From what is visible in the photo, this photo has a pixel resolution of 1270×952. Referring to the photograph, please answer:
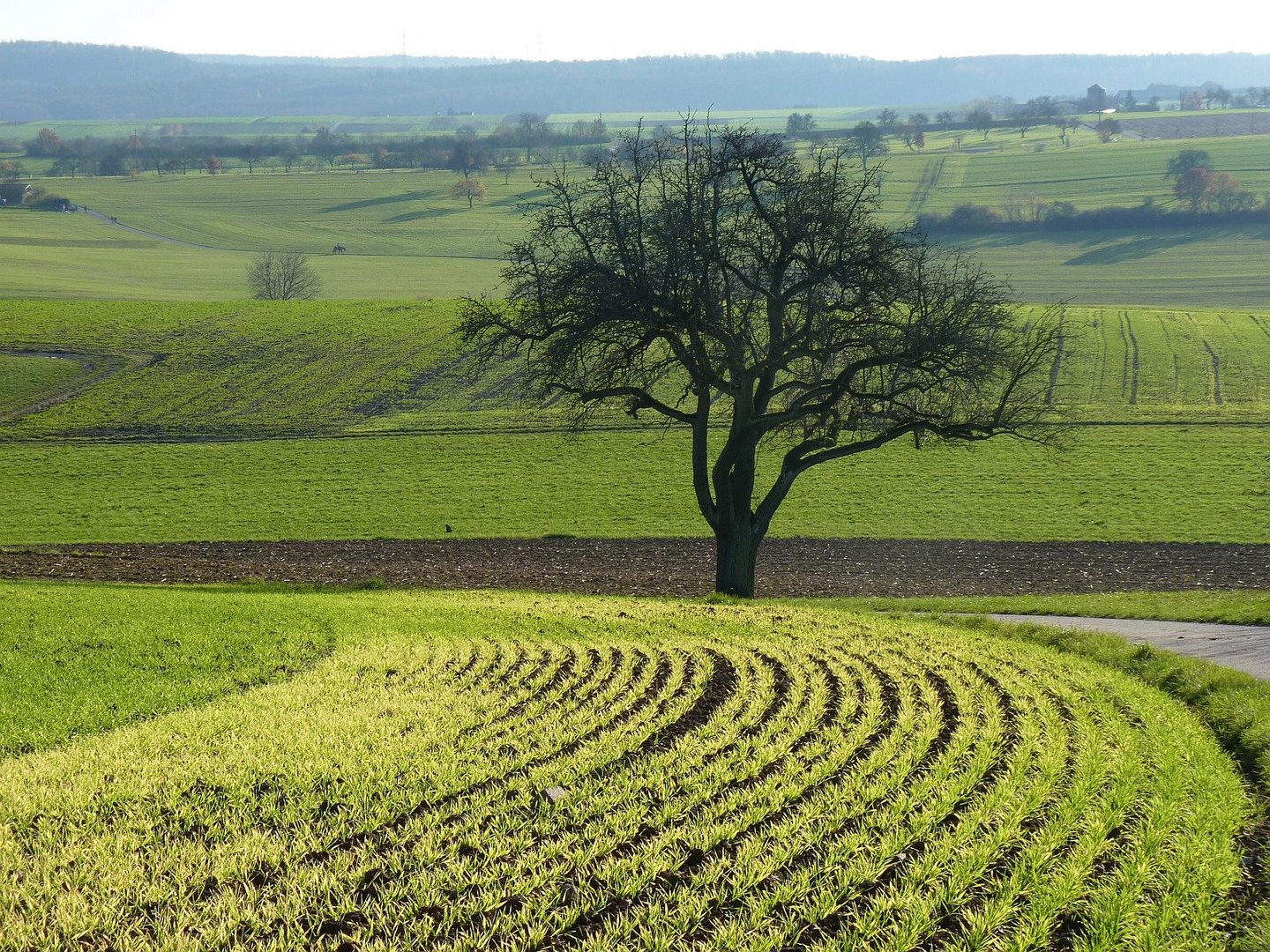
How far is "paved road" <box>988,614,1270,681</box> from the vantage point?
17016 mm

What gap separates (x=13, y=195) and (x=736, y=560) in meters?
165

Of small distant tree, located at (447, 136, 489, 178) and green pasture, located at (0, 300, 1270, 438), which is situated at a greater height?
small distant tree, located at (447, 136, 489, 178)

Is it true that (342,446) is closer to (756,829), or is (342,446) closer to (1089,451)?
(1089,451)

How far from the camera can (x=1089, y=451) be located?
1954 inches

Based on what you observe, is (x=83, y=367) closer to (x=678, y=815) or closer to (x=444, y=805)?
(x=444, y=805)

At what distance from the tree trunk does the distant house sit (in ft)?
530

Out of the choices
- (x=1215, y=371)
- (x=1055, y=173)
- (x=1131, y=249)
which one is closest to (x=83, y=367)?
(x=1215, y=371)

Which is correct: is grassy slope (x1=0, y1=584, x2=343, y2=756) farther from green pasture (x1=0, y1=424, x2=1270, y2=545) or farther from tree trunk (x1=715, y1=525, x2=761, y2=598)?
green pasture (x1=0, y1=424, x2=1270, y2=545)

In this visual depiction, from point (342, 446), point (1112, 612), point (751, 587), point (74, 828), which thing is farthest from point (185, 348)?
point (74, 828)

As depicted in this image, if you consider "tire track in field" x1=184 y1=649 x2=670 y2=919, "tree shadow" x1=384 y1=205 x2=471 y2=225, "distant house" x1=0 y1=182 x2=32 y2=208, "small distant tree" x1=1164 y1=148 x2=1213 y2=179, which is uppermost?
"small distant tree" x1=1164 y1=148 x2=1213 y2=179

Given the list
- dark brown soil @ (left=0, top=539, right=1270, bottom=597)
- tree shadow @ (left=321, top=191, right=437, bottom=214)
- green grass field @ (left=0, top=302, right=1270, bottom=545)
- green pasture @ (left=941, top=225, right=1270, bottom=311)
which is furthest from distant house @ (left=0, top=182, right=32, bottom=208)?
dark brown soil @ (left=0, top=539, right=1270, bottom=597)

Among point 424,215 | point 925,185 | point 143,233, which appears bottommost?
point 143,233

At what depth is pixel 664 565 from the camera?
35.4 meters

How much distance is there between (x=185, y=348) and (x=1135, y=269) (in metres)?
94.5
